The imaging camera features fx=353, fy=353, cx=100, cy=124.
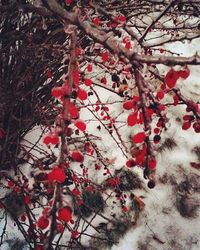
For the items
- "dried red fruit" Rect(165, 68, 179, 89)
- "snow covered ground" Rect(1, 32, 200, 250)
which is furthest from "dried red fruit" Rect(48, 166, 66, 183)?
"snow covered ground" Rect(1, 32, 200, 250)

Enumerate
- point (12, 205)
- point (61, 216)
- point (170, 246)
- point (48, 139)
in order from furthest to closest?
point (12, 205) → point (170, 246) → point (48, 139) → point (61, 216)

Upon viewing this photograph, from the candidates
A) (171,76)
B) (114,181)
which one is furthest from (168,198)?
(171,76)

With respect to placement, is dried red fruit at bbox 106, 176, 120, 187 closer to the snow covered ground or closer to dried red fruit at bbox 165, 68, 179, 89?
the snow covered ground

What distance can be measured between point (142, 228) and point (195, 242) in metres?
0.43

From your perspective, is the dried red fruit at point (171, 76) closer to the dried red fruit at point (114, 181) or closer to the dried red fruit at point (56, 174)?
the dried red fruit at point (56, 174)

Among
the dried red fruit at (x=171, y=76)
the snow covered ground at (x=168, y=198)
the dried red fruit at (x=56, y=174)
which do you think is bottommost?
the dried red fruit at (x=56, y=174)

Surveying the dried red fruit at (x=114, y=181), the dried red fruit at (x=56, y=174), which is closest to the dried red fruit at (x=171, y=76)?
the dried red fruit at (x=56, y=174)

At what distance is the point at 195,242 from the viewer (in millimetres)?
2801

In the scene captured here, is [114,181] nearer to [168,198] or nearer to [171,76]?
[168,198]

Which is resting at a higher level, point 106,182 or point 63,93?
point 106,182

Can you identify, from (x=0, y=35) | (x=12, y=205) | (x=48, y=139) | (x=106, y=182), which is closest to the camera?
(x=48, y=139)

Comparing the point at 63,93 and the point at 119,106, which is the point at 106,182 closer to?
the point at 119,106

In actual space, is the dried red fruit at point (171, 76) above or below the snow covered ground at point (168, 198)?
below

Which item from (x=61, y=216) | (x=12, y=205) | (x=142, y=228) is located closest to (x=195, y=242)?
(x=142, y=228)
